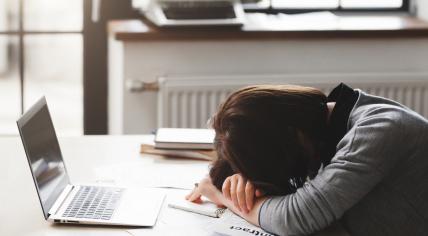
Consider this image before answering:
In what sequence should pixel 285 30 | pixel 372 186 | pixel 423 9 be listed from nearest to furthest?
pixel 372 186 → pixel 285 30 → pixel 423 9

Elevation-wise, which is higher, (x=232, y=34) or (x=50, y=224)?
(x=232, y=34)

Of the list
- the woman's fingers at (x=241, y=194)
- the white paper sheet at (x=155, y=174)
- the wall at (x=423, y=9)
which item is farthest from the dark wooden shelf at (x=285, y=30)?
the woman's fingers at (x=241, y=194)

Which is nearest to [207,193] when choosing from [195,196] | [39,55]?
[195,196]

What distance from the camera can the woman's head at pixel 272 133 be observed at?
1527mm

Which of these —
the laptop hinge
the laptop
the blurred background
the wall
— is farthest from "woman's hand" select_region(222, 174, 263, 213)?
the wall

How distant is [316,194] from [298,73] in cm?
169

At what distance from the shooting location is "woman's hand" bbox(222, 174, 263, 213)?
1.64m

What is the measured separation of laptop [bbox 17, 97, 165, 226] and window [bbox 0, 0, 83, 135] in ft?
4.54

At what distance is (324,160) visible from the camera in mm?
1587

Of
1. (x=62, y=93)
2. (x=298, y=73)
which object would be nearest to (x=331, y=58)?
(x=298, y=73)

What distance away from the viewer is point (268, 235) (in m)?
1.57

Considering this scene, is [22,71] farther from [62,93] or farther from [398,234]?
[398,234]

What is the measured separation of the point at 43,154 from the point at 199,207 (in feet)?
1.17

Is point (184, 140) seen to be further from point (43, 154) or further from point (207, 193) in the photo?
point (43, 154)
